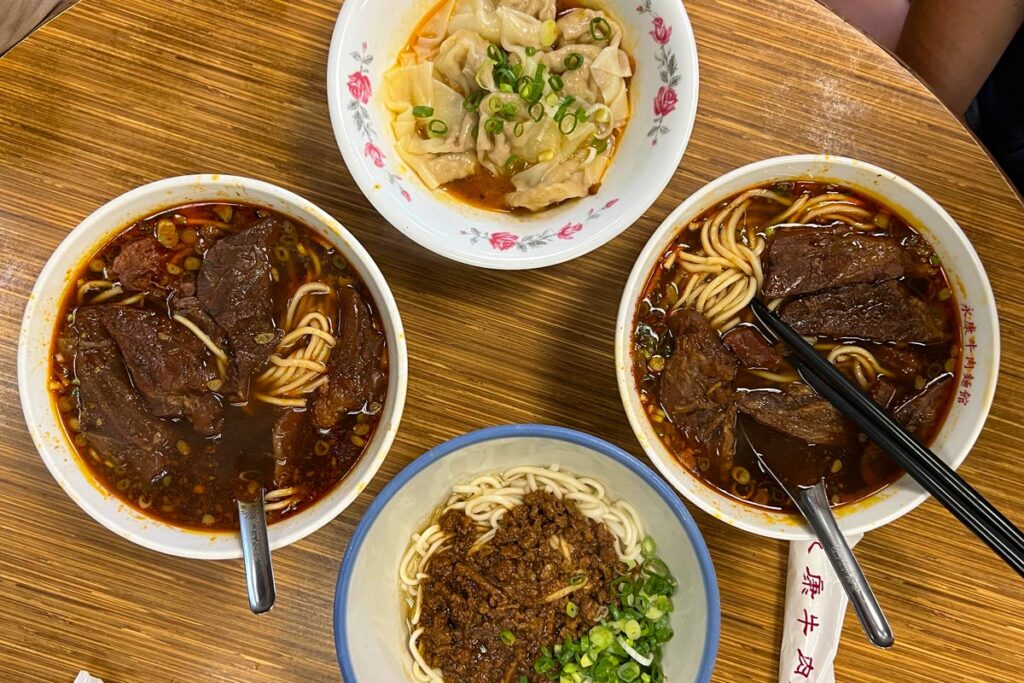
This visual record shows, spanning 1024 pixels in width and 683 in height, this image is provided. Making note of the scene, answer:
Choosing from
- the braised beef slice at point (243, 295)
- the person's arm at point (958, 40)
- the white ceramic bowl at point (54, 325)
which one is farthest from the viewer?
the person's arm at point (958, 40)

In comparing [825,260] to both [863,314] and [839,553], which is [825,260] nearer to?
[863,314]

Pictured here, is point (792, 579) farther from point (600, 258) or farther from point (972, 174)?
point (972, 174)

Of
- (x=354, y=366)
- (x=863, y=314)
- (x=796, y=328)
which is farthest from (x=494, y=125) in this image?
(x=863, y=314)

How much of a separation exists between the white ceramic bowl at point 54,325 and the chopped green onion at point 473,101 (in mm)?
546

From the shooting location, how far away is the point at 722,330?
210 centimetres

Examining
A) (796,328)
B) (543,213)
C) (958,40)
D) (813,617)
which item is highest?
(958,40)

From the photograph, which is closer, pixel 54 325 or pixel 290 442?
pixel 54 325

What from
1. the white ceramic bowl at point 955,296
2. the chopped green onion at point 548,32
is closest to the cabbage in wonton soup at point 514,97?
the chopped green onion at point 548,32

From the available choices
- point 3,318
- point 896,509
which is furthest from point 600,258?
point 3,318

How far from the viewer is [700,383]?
2033 millimetres

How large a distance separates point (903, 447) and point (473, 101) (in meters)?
1.49

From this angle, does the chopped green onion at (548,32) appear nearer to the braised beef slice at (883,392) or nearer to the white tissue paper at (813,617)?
the braised beef slice at (883,392)

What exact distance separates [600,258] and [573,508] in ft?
2.43

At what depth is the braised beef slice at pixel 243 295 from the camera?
2.00m
